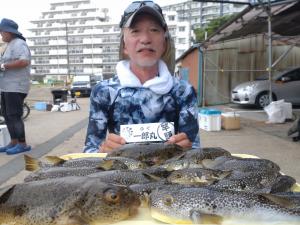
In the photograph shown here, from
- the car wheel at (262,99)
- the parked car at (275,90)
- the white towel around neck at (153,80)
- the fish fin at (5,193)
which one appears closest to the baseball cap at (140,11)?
the white towel around neck at (153,80)

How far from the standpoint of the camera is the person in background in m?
8.42

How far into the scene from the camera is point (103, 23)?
346 feet

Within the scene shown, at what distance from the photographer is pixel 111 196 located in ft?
4.68

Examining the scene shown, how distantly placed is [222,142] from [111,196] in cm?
930

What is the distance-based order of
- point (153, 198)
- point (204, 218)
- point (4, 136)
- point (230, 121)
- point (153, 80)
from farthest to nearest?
point (230, 121) → point (4, 136) → point (153, 80) → point (153, 198) → point (204, 218)

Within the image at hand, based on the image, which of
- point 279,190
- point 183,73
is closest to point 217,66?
point 183,73

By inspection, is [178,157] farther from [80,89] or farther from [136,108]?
[80,89]

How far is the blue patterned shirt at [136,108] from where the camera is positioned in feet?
9.87

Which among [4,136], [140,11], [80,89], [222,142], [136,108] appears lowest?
[222,142]

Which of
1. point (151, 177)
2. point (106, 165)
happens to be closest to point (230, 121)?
point (106, 165)

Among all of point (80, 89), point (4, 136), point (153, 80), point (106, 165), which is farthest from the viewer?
point (80, 89)

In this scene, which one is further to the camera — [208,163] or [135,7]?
[135,7]

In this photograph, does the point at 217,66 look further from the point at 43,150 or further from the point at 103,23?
the point at 103,23

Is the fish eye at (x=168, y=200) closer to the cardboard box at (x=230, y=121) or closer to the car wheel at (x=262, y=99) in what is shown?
the cardboard box at (x=230, y=121)
